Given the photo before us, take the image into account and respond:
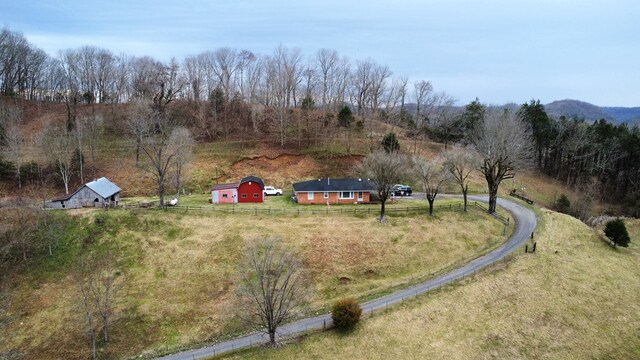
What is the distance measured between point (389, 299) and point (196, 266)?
17.0 meters

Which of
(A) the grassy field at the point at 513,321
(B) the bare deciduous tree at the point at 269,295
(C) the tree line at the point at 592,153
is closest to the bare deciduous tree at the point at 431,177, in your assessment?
(A) the grassy field at the point at 513,321

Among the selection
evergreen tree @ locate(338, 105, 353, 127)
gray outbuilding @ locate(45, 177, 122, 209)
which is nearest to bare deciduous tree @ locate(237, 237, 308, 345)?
gray outbuilding @ locate(45, 177, 122, 209)

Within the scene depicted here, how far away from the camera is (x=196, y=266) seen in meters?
35.8

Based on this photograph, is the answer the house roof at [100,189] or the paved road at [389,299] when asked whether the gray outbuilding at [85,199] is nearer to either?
the house roof at [100,189]

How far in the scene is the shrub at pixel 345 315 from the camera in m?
27.0

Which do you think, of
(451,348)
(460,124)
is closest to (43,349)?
(451,348)

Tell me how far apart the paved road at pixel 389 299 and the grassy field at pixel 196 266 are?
132 centimetres

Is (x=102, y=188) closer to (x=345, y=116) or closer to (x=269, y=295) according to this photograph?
(x=269, y=295)

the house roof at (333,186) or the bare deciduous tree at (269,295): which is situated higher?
the house roof at (333,186)

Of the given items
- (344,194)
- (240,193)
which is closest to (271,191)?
(240,193)

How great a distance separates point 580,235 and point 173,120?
63898 millimetres

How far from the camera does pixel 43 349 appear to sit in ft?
91.2

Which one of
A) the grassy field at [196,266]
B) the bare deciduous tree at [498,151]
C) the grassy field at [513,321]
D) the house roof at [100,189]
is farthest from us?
the bare deciduous tree at [498,151]

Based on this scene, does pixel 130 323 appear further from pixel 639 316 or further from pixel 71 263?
pixel 639 316
